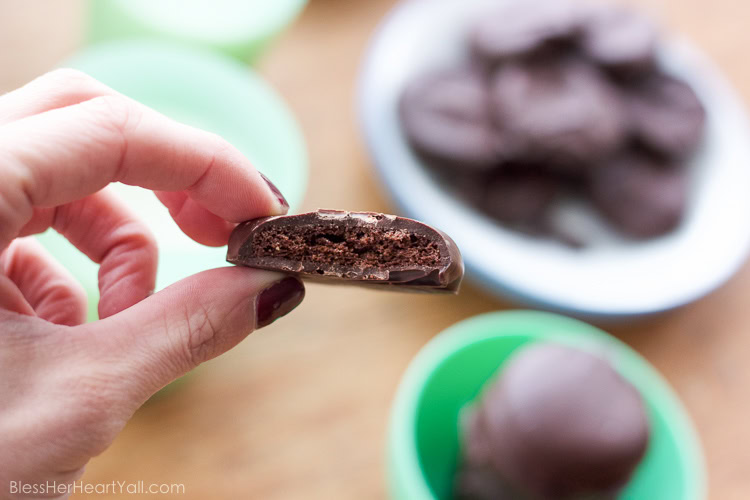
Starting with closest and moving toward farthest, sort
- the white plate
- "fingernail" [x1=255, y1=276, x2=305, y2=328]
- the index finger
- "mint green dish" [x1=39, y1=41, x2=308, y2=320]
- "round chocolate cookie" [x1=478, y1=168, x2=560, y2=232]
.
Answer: the index finger, "fingernail" [x1=255, y1=276, x2=305, y2=328], "mint green dish" [x1=39, y1=41, x2=308, y2=320], the white plate, "round chocolate cookie" [x1=478, y1=168, x2=560, y2=232]

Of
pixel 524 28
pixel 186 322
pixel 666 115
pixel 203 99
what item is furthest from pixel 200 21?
pixel 666 115

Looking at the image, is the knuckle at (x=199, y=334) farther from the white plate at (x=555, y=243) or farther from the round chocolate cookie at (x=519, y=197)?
the round chocolate cookie at (x=519, y=197)

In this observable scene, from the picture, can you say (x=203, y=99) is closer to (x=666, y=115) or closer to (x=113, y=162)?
(x=113, y=162)

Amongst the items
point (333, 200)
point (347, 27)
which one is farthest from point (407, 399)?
point (347, 27)

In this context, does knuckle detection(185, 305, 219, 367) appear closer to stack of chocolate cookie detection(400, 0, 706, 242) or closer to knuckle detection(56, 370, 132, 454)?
knuckle detection(56, 370, 132, 454)

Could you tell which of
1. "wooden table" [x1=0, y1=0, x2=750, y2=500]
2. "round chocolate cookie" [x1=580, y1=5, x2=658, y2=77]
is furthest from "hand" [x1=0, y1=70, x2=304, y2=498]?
"round chocolate cookie" [x1=580, y1=5, x2=658, y2=77]

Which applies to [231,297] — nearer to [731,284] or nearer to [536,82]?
[536,82]
